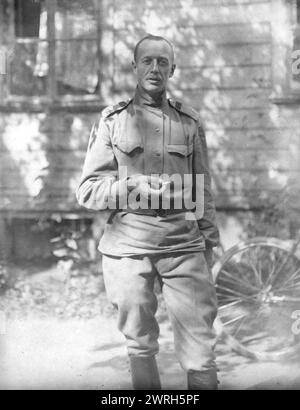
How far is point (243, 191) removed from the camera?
5113mm

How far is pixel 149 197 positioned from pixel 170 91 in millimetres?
2280

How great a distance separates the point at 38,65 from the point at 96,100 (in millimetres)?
581

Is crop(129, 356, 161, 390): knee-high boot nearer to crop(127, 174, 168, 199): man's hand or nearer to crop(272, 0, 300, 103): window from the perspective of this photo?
crop(127, 174, 168, 199): man's hand

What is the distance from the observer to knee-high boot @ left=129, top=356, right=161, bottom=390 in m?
3.08

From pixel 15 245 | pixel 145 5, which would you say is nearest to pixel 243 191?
pixel 145 5

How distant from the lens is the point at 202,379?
310 cm

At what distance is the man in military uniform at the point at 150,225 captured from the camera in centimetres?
303

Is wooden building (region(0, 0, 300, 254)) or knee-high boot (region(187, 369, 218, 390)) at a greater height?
wooden building (region(0, 0, 300, 254))

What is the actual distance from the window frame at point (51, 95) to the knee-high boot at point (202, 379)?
2782 millimetres

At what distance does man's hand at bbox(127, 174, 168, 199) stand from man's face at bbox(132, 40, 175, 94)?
1.45 feet

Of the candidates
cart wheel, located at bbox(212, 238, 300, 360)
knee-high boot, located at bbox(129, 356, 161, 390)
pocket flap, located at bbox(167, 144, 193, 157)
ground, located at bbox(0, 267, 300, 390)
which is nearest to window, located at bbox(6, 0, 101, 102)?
ground, located at bbox(0, 267, 300, 390)

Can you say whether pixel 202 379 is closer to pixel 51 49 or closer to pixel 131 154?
pixel 131 154

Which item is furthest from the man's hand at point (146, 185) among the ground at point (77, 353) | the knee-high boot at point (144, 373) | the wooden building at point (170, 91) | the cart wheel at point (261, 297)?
the wooden building at point (170, 91)
